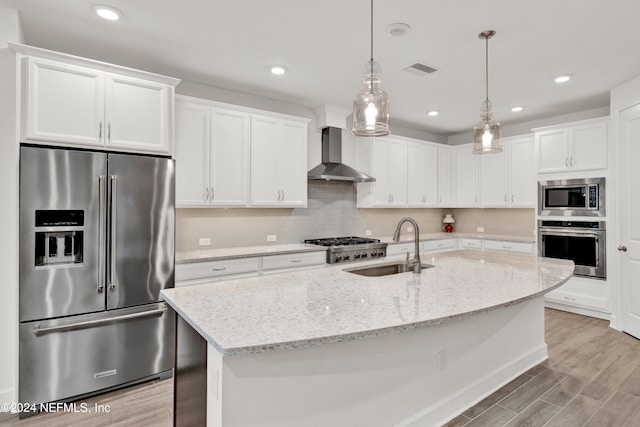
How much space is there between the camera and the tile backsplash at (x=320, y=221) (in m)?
3.80

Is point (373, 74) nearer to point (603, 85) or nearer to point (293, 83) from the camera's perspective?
point (293, 83)

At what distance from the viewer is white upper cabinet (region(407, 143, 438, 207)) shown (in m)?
5.42

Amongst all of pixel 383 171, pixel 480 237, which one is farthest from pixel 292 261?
pixel 480 237

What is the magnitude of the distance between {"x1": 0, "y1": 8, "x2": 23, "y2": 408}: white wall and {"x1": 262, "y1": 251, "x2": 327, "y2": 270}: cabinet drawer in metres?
1.94

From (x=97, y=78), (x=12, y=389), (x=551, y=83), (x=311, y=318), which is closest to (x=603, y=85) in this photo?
(x=551, y=83)

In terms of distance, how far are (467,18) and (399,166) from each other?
289 centimetres

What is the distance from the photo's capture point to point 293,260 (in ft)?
12.4

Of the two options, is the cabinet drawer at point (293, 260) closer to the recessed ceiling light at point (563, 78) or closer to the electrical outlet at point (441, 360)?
the electrical outlet at point (441, 360)

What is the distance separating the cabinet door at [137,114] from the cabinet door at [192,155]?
1.28 ft

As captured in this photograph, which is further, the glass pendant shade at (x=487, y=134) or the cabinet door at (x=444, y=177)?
the cabinet door at (x=444, y=177)

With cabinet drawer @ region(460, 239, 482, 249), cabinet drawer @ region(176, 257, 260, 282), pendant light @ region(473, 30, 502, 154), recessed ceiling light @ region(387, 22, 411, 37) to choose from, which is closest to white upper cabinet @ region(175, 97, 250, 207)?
cabinet drawer @ region(176, 257, 260, 282)

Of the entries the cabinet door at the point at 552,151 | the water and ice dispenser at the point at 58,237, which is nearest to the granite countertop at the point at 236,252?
the water and ice dispenser at the point at 58,237

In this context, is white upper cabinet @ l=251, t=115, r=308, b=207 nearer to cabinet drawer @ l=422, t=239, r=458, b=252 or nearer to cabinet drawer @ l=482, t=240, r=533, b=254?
cabinet drawer @ l=422, t=239, r=458, b=252

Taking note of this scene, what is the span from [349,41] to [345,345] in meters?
2.31
